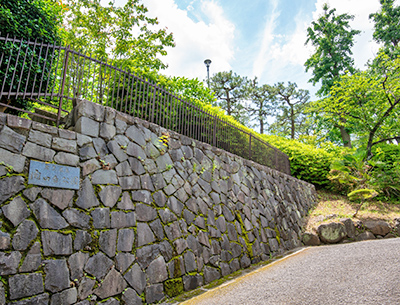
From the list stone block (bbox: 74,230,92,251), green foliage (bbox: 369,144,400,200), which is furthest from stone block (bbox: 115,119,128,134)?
green foliage (bbox: 369,144,400,200)

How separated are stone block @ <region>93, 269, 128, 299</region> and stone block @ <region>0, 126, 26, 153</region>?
1902mm

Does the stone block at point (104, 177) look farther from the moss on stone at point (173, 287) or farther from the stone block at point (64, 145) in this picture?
the moss on stone at point (173, 287)

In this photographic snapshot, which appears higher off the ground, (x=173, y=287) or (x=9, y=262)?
(x=9, y=262)

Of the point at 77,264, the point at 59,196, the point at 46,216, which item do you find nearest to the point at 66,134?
the point at 59,196

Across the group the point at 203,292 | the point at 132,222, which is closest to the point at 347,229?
the point at 203,292

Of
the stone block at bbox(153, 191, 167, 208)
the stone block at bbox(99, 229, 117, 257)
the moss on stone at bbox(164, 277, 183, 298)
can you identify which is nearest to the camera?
the stone block at bbox(99, 229, 117, 257)

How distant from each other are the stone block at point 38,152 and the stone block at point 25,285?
1292 mm

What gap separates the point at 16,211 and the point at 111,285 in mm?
1471

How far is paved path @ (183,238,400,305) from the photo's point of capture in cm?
346

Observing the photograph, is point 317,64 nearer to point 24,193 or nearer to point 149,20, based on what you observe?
point 149,20

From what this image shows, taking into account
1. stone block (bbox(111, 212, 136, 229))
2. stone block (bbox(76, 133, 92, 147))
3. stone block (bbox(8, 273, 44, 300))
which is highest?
stone block (bbox(76, 133, 92, 147))

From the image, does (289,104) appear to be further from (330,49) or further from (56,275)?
(56,275)

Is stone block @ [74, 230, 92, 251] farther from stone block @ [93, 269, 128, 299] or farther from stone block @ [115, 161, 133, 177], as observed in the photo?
stone block @ [115, 161, 133, 177]

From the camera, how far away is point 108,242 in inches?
138
